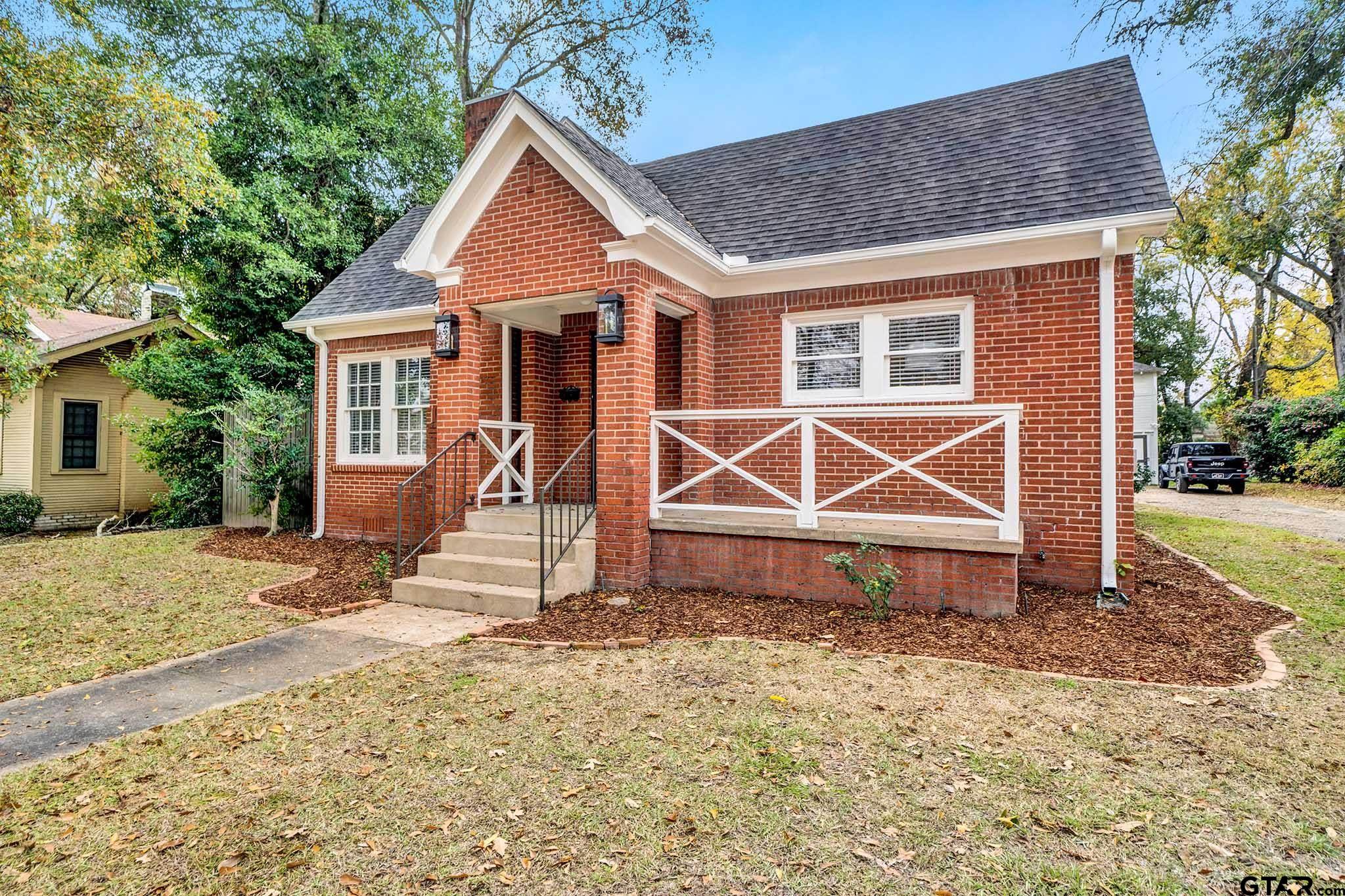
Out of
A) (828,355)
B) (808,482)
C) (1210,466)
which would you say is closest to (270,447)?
(828,355)

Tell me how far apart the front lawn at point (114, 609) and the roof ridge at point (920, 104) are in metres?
8.94

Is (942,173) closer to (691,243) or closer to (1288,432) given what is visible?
(691,243)

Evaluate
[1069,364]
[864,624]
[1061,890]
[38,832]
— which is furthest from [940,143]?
[38,832]

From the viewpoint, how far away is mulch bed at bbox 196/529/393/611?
728 centimetres

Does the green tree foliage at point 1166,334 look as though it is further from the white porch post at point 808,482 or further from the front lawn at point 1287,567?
the white porch post at point 808,482

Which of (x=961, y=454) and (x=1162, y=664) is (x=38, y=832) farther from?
(x=961, y=454)

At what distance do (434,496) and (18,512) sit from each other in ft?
41.0

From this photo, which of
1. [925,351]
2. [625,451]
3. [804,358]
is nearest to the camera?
[625,451]

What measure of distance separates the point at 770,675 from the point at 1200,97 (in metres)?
9.46

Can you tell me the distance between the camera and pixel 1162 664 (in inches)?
193

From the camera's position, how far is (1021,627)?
5684mm

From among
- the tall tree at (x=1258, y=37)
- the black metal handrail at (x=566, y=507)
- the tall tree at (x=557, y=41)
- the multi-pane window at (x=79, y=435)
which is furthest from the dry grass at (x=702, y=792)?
the tall tree at (x=557, y=41)

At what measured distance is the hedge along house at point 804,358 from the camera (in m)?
6.67

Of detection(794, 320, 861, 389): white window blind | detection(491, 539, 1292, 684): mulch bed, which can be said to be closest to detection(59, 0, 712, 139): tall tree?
detection(794, 320, 861, 389): white window blind
